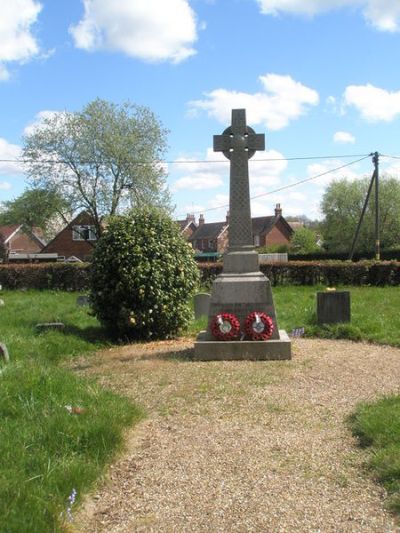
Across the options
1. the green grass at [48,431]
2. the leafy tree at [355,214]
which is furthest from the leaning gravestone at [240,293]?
the leafy tree at [355,214]

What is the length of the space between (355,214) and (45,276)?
43.6 m

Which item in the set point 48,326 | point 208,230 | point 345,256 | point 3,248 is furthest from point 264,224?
point 48,326

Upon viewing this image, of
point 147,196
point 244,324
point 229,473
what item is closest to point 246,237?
point 244,324

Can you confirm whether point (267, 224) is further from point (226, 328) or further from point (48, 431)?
point (48, 431)

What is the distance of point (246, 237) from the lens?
925cm

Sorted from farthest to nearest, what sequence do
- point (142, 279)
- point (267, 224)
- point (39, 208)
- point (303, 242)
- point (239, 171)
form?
point (267, 224) < point (303, 242) < point (39, 208) < point (142, 279) < point (239, 171)

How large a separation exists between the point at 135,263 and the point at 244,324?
7.47 ft

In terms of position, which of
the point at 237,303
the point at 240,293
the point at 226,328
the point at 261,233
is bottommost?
the point at 226,328

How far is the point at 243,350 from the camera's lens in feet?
27.8

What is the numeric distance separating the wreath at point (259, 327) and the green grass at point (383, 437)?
2834 mm

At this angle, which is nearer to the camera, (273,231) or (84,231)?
(84,231)

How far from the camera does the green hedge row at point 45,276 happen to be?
22.4 metres

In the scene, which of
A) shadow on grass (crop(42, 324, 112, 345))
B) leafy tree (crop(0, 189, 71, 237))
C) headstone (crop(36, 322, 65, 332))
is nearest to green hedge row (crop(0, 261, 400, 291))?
shadow on grass (crop(42, 324, 112, 345))

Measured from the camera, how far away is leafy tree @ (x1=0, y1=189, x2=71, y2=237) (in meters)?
43.1
